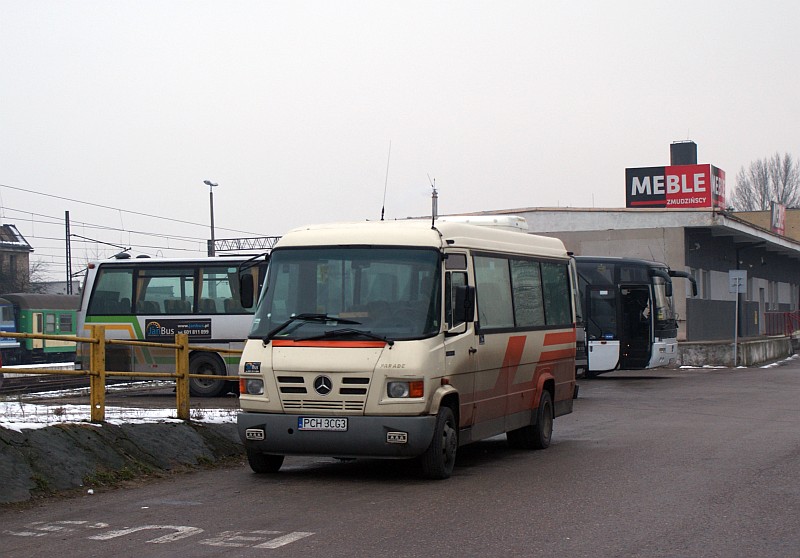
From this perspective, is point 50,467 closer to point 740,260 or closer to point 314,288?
point 314,288

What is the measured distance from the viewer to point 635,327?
32.7 metres

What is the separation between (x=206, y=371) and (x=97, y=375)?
12636mm

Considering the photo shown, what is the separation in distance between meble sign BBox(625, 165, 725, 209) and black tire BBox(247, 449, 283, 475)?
53.5m

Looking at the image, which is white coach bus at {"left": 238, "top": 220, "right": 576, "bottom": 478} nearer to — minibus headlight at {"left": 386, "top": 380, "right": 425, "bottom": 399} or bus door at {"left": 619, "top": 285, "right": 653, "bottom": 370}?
minibus headlight at {"left": 386, "top": 380, "right": 425, "bottom": 399}

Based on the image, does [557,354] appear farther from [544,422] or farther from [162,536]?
[162,536]

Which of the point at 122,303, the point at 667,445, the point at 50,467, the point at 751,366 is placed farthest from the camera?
the point at 751,366

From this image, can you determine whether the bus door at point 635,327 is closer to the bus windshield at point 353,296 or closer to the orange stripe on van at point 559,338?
the orange stripe on van at point 559,338

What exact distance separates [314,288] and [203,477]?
7.65 ft

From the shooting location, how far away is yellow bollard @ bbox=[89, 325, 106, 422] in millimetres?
12211

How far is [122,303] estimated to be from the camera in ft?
84.6

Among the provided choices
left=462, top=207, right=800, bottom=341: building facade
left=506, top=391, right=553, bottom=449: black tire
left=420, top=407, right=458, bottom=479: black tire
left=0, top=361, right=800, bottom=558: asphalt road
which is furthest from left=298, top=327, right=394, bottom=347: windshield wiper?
left=462, top=207, right=800, bottom=341: building facade

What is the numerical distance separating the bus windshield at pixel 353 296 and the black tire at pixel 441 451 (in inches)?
34.8

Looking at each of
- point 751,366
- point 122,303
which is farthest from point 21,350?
point 751,366

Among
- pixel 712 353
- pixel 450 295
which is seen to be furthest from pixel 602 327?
pixel 450 295
